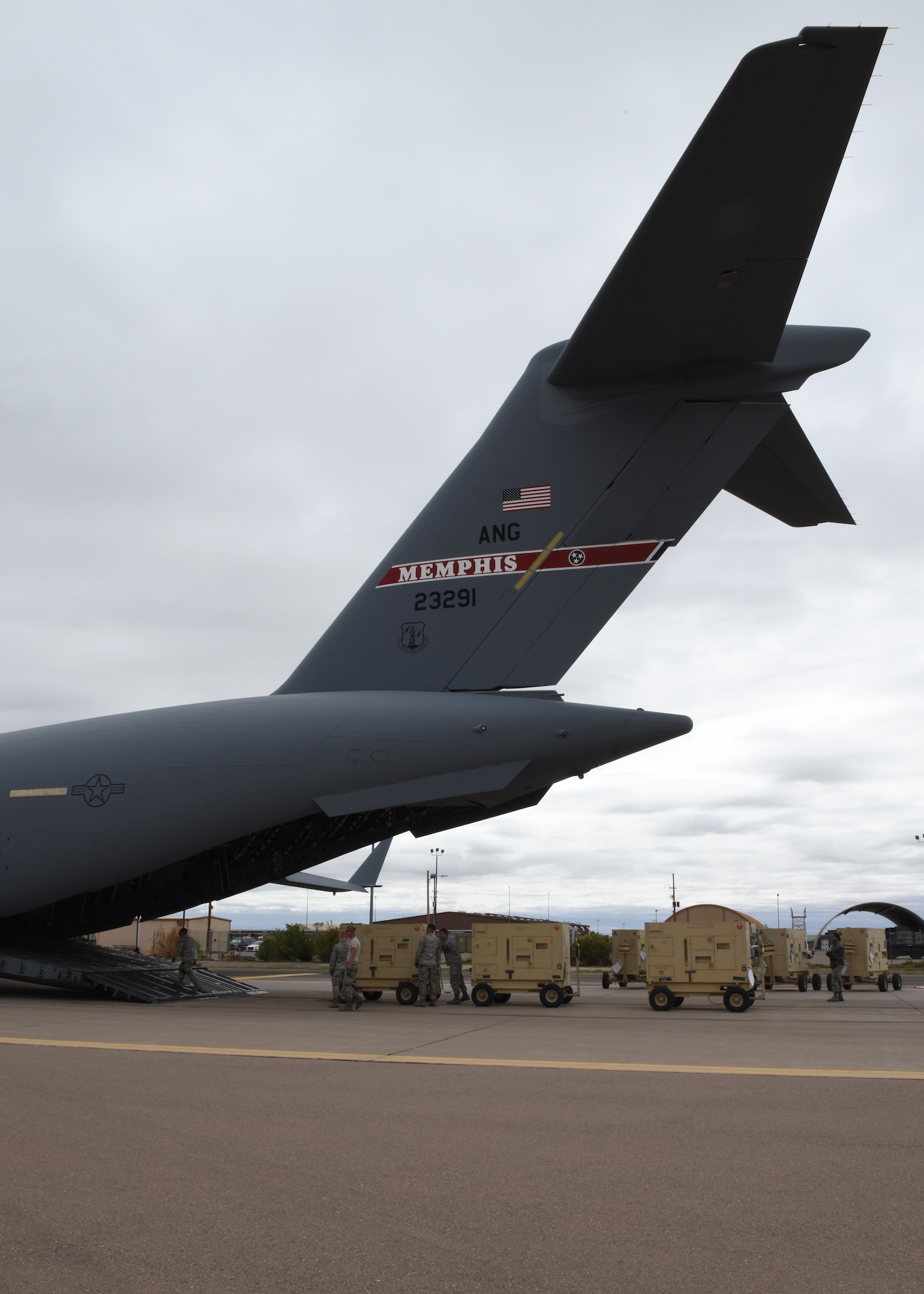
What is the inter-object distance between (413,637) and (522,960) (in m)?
4.54

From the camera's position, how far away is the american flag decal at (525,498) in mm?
12141

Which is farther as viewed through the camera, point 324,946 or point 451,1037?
point 324,946

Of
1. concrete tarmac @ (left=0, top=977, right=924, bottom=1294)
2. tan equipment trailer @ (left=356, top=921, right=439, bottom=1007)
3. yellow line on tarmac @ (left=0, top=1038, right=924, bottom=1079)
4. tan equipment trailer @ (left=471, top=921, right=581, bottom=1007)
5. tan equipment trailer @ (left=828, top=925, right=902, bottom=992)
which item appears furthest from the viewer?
tan equipment trailer @ (left=828, top=925, right=902, bottom=992)

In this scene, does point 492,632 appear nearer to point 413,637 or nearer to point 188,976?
point 413,637

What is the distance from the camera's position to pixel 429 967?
13109 mm

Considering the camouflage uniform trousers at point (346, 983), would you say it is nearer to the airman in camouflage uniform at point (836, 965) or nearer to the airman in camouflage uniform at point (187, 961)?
the airman in camouflage uniform at point (187, 961)

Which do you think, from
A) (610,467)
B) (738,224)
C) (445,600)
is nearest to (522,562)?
(445,600)

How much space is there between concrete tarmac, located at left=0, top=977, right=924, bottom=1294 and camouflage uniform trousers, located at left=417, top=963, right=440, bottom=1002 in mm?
5321

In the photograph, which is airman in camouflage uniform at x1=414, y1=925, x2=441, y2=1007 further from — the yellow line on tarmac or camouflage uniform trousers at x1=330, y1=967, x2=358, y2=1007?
the yellow line on tarmac

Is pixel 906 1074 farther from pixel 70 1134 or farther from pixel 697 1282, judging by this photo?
pixel 70 1134

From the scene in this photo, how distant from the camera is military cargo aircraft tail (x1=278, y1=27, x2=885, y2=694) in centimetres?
983

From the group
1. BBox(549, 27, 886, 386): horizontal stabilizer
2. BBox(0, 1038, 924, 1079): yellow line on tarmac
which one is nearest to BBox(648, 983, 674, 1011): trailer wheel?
BBox(0, 1038, 924, 1079): yellow line on tarmac

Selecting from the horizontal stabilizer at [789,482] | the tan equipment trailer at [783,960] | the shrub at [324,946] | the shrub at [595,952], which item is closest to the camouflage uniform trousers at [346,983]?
the horizontal stabilizer at [789,482]

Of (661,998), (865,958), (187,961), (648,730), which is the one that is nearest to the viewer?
(648,730)
